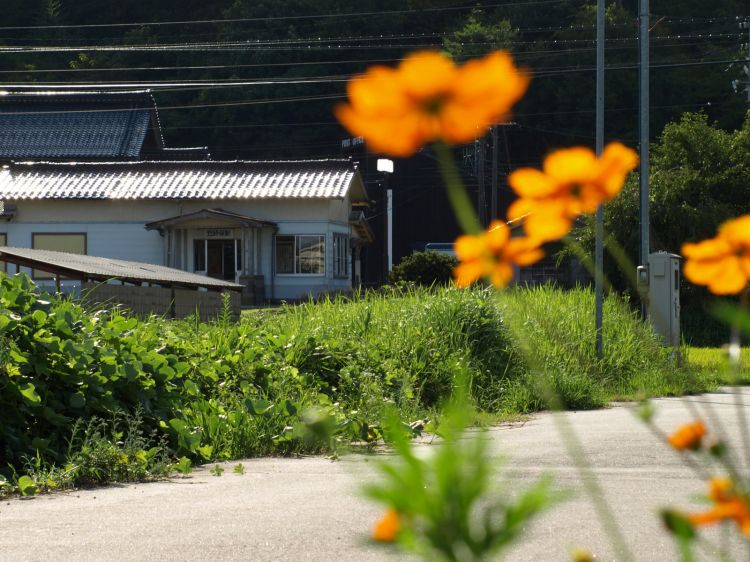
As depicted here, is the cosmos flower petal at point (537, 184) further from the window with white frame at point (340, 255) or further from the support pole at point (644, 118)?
the window with white frame at point (340, 255)

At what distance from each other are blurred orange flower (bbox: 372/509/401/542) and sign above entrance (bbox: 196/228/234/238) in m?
38.0

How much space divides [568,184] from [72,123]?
1971 inches

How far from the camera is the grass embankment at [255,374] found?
7391 mm

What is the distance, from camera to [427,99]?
2.97 feet

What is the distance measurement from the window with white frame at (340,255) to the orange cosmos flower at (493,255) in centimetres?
3824

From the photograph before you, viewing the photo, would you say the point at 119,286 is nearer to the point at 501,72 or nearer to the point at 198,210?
the point at 501,72

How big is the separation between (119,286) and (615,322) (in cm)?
700

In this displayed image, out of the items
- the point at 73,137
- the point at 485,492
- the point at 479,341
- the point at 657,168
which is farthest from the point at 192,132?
the point at 485,492

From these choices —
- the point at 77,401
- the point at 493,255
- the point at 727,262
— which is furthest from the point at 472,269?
the point at 77,401

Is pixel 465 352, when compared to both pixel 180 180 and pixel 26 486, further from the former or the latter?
pixel 180 180

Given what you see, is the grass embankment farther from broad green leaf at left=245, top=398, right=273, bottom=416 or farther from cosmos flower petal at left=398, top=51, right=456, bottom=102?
cosmos flower petal at left=398, top=51, right=456, bottom=102

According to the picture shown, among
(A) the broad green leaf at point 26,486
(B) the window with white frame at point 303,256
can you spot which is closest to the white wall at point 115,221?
(B) the window with white frame at point 303,256

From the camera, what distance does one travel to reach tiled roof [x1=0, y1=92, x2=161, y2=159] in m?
48.2

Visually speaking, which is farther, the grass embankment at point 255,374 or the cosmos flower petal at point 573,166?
the grass embankment at point 255,374
